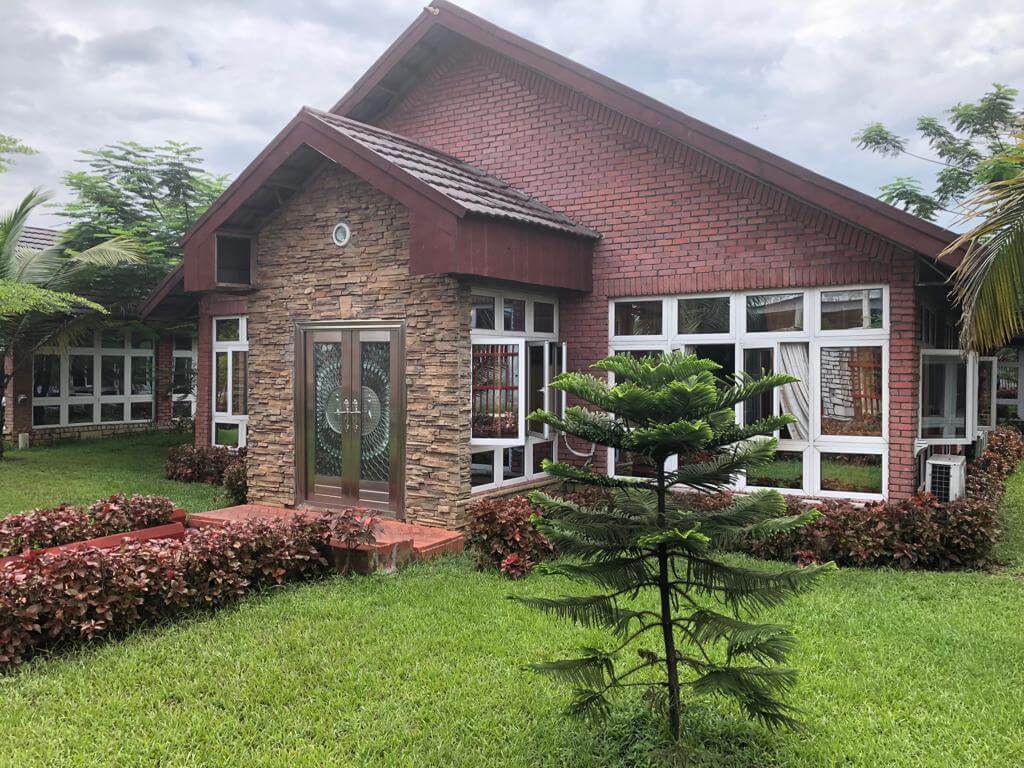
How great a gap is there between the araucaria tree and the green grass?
7430mm

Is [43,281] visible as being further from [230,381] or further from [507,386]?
[507,386]

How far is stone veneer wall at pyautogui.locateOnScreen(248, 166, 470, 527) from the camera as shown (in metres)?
8.53

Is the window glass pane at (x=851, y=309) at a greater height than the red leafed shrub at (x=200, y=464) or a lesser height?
greater

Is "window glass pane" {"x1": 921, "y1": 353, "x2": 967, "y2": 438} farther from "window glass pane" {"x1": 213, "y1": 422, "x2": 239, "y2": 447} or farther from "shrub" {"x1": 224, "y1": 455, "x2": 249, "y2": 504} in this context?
"window glass pane" {"x1": 213, "y1": 422, "x2": 239, "y2": 447}

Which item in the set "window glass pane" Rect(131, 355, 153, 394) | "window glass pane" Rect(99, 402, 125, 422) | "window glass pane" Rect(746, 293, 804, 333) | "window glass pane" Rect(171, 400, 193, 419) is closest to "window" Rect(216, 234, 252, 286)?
"window glass pane" Rect(746, 293, 804, 333)

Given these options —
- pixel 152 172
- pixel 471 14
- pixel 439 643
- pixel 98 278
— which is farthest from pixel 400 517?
pixel 152 172

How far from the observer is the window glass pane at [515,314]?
368 inches

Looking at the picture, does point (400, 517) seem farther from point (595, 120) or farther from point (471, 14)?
point (471, 14)

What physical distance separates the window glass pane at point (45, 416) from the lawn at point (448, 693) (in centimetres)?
1475

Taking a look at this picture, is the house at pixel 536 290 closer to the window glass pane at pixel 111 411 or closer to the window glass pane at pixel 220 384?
the window glass pane at pixel 220 384

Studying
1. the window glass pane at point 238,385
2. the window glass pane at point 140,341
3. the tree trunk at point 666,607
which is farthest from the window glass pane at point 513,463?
the window glass pane at point 140,341

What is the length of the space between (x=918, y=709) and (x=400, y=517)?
5.57m

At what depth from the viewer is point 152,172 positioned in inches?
725

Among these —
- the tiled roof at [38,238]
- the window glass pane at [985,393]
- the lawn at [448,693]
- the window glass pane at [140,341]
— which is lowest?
the lawn at [448,693]
